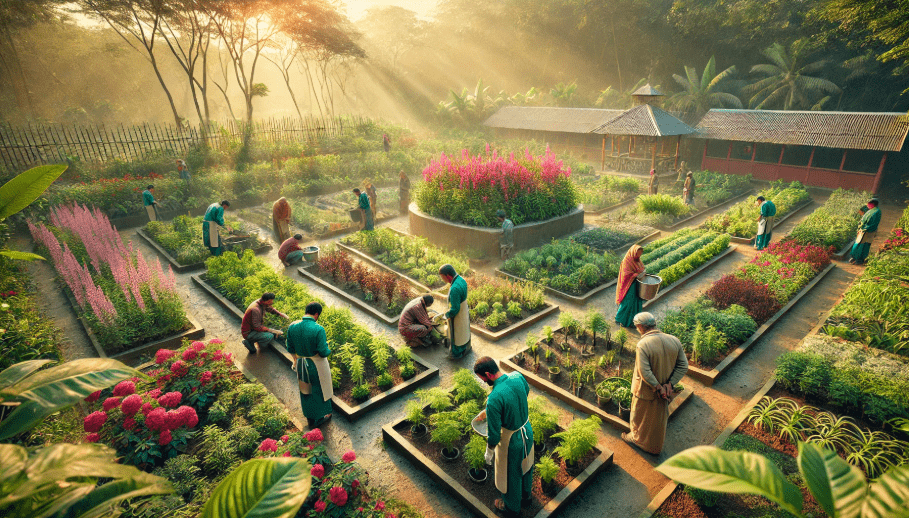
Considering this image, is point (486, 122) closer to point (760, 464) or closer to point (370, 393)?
point (370, 393)

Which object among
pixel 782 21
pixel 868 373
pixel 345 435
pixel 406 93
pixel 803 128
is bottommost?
pixel 345 435

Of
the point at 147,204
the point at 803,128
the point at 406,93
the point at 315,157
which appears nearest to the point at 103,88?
the point at 406,93

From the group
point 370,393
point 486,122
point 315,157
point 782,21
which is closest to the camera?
point 370,393

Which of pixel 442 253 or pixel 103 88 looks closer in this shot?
pixel 442 253

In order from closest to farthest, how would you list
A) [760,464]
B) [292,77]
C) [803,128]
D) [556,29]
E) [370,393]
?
[760,464], [370,393], [803,128], [556,29], [292,77]

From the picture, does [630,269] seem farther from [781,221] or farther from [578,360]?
[781,221]

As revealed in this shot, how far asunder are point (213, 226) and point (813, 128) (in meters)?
24.3

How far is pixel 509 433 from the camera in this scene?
412cm

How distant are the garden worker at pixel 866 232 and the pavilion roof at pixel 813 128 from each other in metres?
9.37

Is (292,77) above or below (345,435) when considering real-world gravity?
above

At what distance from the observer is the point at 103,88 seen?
1886 inches

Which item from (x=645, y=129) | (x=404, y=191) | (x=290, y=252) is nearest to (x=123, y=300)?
(x=290, y=252)

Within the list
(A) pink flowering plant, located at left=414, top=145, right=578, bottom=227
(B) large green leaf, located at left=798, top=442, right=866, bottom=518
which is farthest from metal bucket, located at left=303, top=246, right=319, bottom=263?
(B) large green leaf, located at left=798, top=442, right=866, bottom=518

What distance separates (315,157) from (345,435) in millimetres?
17482
